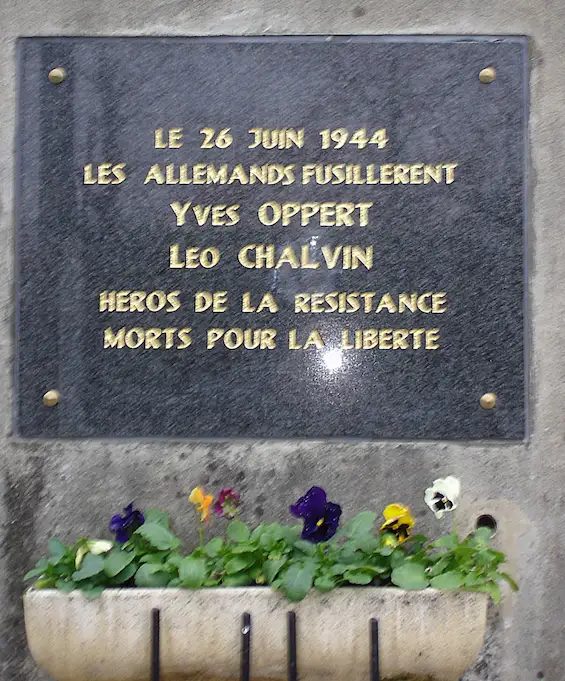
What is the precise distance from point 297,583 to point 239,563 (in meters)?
0.21

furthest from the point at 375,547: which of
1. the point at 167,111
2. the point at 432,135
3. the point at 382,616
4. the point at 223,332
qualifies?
the point at 167,111

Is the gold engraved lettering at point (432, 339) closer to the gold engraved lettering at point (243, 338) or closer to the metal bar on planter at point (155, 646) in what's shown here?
the gold engraved lettering at point (243, 338)

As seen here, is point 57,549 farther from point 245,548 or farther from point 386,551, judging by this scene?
point 386,551

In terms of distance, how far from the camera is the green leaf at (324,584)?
2.38 metres

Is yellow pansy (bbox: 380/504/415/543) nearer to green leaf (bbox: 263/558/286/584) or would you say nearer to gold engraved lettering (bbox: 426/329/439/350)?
green leaf (bbox: 263/558/286/584)

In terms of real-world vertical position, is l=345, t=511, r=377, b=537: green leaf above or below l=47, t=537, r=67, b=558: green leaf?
above

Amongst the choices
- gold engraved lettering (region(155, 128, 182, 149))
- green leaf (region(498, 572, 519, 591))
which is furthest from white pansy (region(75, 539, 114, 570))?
gold engraved lettering (region(155, 128, 182, 149))

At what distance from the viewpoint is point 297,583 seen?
2361mm

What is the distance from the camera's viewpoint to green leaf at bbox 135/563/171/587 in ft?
8.14

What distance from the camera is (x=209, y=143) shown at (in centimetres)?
310

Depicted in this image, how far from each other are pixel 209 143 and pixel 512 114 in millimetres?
1064

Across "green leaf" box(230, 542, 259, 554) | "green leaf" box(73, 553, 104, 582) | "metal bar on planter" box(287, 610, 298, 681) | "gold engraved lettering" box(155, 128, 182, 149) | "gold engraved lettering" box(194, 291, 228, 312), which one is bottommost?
"metal bar on planter" box(287, 610, 298, 681)

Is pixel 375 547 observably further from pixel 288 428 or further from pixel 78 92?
pixel 78 92

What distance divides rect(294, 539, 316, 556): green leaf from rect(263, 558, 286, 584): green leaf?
0.22ft
